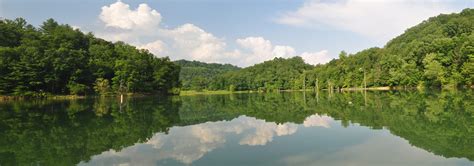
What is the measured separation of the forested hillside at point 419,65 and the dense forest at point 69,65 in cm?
4274

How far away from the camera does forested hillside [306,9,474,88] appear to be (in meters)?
59.0

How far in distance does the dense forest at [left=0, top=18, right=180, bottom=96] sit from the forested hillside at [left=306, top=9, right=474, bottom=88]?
140 ft

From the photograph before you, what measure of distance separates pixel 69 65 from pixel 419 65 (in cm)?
6203

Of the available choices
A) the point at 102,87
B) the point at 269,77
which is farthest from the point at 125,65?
the point at 269,77

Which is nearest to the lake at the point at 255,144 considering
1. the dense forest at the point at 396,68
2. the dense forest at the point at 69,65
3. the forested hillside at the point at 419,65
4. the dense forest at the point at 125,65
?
the dense forest at the point at 69,65

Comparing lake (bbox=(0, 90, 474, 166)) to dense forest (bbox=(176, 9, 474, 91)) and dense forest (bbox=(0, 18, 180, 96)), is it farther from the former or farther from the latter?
dense forest (bbox=(176, 9, 474, 91))

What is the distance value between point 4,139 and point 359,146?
10.8m

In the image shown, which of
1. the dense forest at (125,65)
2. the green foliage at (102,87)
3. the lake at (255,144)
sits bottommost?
the lake at (255,144)

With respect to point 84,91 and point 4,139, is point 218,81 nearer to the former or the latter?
point 84,91

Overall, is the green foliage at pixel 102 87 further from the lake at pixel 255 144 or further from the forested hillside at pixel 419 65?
the forested hillside at pixel 419 65

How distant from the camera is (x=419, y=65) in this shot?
71375 millimetres

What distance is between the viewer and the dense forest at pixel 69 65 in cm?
4775

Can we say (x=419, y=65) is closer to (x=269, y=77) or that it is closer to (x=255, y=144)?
(x=269, y=77)

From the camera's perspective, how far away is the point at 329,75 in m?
100
